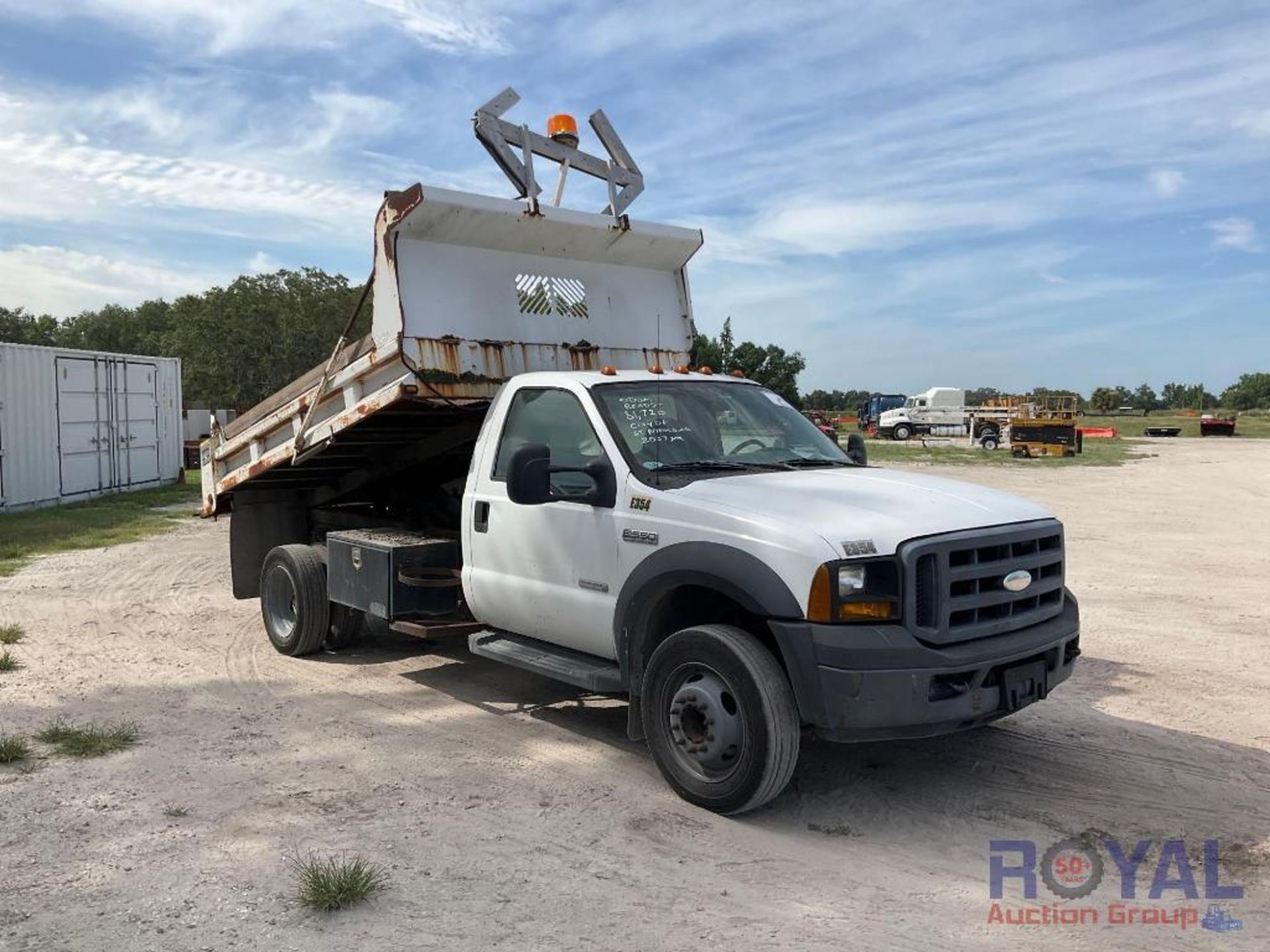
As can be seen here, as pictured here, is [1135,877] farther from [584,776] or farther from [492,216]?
[492,216]

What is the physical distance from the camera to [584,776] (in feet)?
16.7

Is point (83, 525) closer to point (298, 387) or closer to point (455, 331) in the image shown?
point (298, 387)

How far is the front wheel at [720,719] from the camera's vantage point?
14.0ft

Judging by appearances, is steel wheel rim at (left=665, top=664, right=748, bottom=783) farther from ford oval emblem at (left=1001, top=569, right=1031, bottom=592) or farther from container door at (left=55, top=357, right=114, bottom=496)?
container door at (left=55, top=357, right=114, bottom=496)

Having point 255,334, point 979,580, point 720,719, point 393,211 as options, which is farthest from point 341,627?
point 255,334

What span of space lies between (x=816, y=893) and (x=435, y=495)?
4.57 metres

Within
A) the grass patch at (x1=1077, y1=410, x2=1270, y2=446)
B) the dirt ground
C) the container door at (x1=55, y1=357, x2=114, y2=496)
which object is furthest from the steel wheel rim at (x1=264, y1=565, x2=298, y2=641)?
the grass patch at (x1=1077, y1=410, x2=1270, y2=446)

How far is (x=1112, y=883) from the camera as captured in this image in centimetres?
396

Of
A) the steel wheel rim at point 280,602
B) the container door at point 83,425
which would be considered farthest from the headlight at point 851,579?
the container door at point 83,425

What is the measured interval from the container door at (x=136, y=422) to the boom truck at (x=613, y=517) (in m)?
13.8

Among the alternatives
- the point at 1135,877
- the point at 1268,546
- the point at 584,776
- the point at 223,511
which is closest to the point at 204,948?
the point at 584,776

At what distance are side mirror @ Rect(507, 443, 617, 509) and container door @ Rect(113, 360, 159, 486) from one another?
18.2 meters

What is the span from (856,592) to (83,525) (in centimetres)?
1449

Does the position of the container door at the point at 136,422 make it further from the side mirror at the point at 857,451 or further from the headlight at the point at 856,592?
the headlight at the point at 856,592
